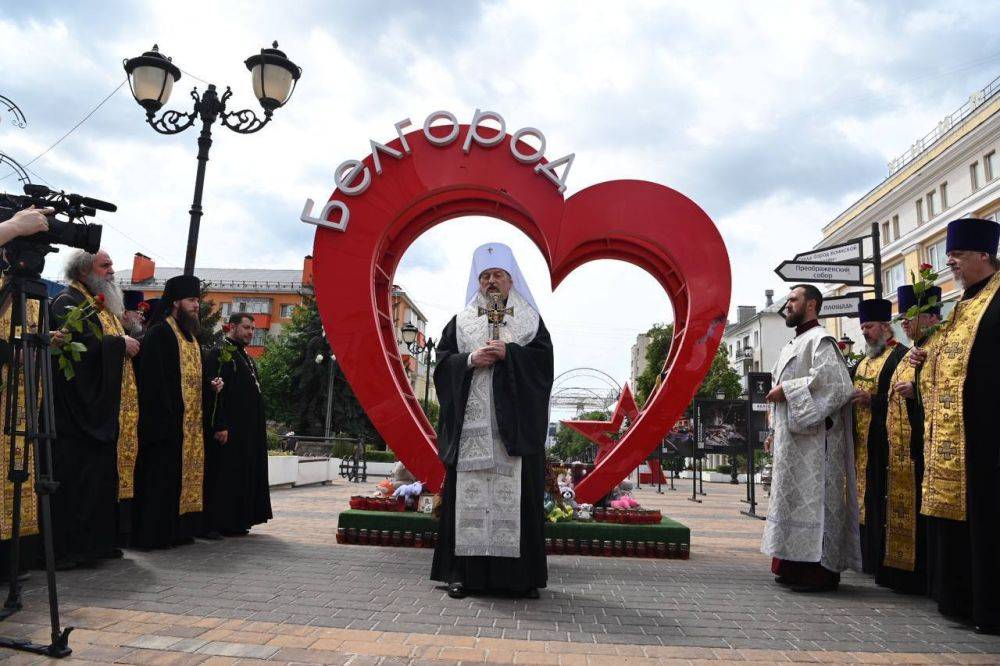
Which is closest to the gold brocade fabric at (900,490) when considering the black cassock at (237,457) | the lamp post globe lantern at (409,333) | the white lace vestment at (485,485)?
the white lace vestment at (485,485)

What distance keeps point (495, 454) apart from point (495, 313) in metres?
1.11

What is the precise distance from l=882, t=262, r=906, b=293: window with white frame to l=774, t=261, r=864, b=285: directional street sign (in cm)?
2808

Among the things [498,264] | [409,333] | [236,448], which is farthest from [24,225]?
[409,333]

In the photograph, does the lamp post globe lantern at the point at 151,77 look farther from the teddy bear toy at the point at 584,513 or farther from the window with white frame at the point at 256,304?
the window with white frame at the point at 256,304

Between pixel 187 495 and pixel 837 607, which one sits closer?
pixel 837 607

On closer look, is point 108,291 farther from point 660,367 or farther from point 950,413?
point 660,367

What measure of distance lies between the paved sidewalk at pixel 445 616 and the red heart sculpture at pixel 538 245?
51.7 inches

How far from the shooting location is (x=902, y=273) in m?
32.4

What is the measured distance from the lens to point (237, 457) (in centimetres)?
701

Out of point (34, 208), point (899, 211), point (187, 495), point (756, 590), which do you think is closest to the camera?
point (34, 208)

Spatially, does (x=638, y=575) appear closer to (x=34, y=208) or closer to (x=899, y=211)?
(x=34, y=208)

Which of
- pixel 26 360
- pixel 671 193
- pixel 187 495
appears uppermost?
pixel 671 193

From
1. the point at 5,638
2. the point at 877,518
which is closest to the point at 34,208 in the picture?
the point at 5,638

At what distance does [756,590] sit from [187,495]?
5.24 meters
